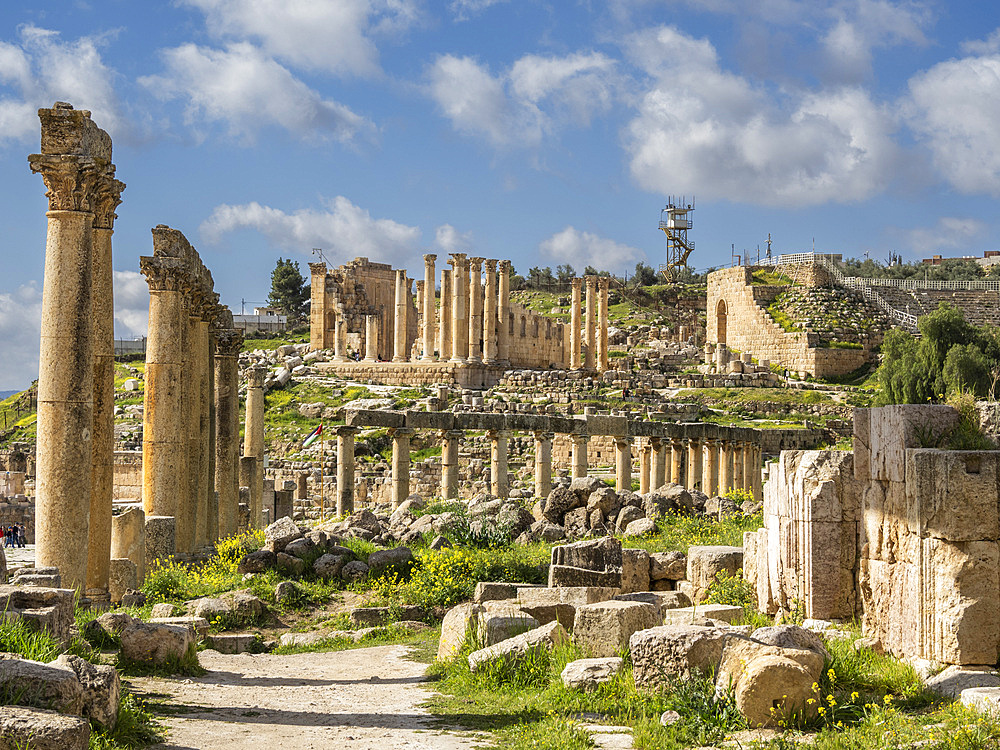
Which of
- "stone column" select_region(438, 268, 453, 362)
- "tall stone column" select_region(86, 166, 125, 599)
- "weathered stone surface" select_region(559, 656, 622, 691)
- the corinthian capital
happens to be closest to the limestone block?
"weathered stone surface" select_region(559, 656, 622, 691)

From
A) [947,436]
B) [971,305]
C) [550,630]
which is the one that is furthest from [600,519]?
[971,305]

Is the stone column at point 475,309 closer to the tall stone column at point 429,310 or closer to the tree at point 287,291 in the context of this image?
the tall stone column at point 429,310

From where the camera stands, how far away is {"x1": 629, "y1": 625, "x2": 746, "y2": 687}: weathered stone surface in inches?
382

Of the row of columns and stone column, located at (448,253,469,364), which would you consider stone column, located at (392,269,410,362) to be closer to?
stone column, located at (448,253,469,364)

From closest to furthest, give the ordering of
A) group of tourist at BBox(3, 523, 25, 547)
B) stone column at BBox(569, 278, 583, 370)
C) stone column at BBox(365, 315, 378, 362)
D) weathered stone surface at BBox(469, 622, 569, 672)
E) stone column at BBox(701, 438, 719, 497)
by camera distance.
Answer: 1. weathered stone surface at BBox(469, 622, 569, 672)
2. stone column at BBox(701, 438, 719, 497)
3. group of tourist at BBox(3, 523, 25, 547)
4. stone column at BBox(569, 278, 583, 370)
5. stone column at BBox(365, 315, 378, 362)

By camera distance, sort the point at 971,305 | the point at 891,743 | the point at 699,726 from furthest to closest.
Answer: the point at 971,305
the point at 699,726
the point at 891,743

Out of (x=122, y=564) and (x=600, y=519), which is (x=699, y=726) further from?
(x=600, y=519)

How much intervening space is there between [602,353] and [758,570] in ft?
170

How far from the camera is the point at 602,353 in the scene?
65.1m

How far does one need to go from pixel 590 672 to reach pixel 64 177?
861 cm

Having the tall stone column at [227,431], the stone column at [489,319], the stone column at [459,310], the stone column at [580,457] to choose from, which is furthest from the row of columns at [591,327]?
the tall stone column at [227,431]

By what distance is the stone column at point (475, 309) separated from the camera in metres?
58.3

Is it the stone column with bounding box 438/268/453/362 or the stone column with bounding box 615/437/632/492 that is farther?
the stone column with bounding box 438/268/453/362

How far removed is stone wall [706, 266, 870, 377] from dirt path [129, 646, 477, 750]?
5575 cm
